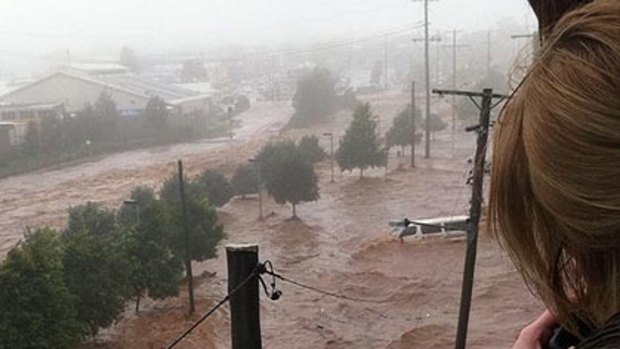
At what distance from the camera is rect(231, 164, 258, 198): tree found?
5738 mm

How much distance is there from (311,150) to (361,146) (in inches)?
18.1

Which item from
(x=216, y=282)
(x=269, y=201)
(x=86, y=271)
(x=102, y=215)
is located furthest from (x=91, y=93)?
(x=86, y=271)

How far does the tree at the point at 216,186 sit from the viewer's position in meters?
5.43

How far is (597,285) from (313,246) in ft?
15.5

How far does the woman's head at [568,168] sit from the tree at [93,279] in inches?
117

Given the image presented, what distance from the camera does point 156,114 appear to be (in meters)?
7.36

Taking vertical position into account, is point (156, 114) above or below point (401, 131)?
above

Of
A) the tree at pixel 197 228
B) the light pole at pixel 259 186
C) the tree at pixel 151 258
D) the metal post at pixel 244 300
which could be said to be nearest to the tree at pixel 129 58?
the light pole at pixel 259 186

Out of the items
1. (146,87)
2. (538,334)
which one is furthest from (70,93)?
(538,334)

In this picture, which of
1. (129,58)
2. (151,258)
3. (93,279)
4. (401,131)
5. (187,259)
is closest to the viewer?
(93,279)

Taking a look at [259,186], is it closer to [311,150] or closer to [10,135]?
Answer: [311,150]

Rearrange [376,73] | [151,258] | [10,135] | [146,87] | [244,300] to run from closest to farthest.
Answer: [244,300], [151,258], [10,135], [146,87], [376,73]

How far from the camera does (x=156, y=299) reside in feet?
11.9

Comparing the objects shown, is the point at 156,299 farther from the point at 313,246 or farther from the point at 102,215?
the point at 313,246
